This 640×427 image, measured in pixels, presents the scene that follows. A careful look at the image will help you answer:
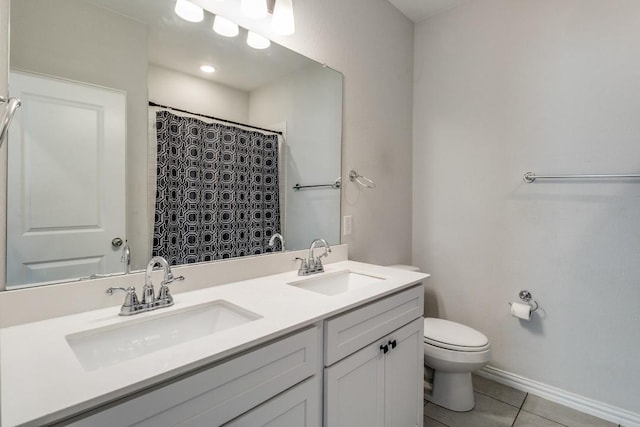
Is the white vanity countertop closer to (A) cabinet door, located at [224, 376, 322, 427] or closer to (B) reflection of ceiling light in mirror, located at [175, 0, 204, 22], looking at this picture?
(A) cabinet door, located at [224, 376, 322, 427]

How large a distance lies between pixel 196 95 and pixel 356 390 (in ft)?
4.22

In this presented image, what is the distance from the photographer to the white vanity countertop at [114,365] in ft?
1.84

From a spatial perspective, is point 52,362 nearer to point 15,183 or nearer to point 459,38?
point 15,183

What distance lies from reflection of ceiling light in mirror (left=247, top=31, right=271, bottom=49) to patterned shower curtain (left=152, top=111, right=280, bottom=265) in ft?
1.34

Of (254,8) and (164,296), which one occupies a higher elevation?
(254,8)

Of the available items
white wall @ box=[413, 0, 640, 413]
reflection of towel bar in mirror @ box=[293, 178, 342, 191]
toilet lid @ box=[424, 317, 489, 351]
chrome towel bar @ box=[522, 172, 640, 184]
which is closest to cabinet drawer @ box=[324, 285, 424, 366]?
toilet lid @ box=[424, 317, 489, 351]

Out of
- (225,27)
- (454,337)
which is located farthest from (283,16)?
(454,337)

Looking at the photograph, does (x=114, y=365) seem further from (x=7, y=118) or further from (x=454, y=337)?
(x=454, y=337)

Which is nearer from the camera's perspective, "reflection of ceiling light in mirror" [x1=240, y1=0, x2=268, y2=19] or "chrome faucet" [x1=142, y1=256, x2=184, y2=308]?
"chrome faucet" [x1=142, y1=256, x2=184, y2=308]

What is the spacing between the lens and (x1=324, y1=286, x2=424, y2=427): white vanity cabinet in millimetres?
1062

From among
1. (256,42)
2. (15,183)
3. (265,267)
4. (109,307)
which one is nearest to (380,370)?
(265,267)

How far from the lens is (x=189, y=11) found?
4.20 feet

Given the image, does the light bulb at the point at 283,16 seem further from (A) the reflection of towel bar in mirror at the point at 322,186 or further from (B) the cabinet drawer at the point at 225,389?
(B) the cabinet drawer at the point at 225,389

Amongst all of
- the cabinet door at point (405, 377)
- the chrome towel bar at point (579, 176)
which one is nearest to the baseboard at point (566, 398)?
the cabinet door at point (405, 377)
